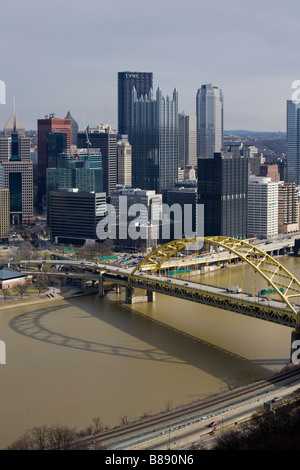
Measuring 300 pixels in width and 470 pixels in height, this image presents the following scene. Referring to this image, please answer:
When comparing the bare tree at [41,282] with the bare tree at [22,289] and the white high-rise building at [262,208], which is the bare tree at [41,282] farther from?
the white high-rise building at [262,208]

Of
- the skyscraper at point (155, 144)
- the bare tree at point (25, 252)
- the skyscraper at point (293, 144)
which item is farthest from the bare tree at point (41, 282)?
the skyscraper at point (293, 144)

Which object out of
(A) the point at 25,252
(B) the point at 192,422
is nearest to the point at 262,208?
(A) the point at 25,252

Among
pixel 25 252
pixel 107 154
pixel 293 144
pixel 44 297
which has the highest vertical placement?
pixel 293 144

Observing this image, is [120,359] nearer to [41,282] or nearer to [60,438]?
[60,438]

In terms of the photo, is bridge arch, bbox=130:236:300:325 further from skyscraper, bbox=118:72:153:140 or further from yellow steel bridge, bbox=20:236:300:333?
skyscraper, bbox=118:72:153:140

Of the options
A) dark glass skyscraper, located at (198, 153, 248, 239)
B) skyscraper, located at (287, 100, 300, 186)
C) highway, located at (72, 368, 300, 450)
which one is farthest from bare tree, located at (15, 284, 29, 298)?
skyscraper, located at (287, 100, 300, 186)

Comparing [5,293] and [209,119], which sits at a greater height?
[209,119]
